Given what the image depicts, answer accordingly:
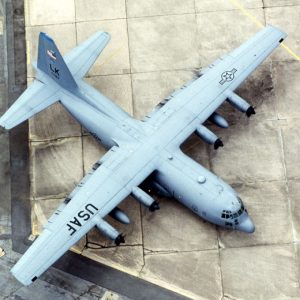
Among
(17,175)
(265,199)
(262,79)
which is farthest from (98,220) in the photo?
(262,79)

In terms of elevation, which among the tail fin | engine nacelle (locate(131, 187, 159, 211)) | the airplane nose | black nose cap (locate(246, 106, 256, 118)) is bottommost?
the airplane nose

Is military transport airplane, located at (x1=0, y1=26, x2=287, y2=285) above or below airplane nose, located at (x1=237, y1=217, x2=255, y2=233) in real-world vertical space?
above

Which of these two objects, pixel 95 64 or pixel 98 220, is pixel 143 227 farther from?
pixel 95 64

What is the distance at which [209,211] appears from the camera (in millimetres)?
31859

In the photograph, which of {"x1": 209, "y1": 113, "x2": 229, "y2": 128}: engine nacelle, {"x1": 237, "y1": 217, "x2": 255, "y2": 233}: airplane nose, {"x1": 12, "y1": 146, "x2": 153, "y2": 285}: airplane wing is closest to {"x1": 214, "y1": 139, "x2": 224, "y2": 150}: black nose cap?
{"x1": 209, "y1": 113, "x2": 229, "y2": 128}: engine nacelle

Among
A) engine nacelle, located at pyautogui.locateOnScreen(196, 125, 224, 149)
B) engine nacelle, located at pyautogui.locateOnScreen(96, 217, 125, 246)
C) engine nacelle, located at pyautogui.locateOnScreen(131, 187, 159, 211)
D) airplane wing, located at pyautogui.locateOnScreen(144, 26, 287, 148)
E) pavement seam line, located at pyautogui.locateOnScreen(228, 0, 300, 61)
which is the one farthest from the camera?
pavement seam line, located at pyautogui.locateOnScreen(228, 0, 300, 61)

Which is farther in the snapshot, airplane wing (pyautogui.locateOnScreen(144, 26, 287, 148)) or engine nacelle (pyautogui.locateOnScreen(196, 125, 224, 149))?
airplane wing (pyautogui.locateOnScreen(144, 26, 287, 148))

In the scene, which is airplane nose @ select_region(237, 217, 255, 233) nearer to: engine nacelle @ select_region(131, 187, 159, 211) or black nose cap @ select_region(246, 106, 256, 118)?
engine nacelle @ select_region(131, 187, 159, 211)

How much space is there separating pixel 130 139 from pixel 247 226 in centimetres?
985

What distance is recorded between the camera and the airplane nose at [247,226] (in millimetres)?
32406

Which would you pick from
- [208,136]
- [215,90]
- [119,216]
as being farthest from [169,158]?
Answer: [215,90]

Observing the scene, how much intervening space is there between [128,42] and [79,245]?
57.4 ft

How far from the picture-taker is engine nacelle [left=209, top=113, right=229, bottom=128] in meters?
35.7

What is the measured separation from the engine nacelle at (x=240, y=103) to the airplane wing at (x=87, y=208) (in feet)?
26.0
